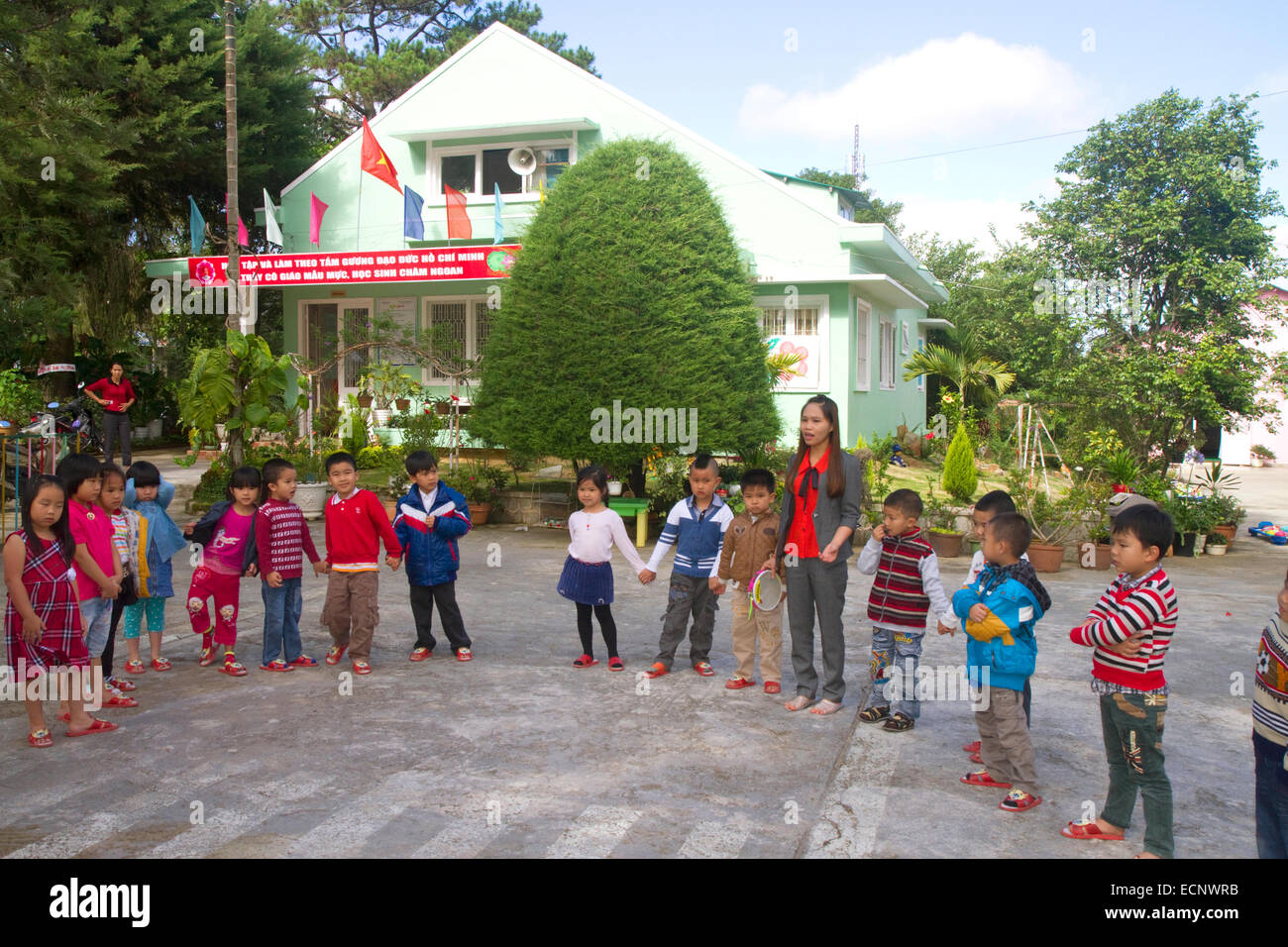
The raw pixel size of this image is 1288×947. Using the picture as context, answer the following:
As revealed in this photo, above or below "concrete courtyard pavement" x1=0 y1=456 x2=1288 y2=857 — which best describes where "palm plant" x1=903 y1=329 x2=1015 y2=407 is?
above

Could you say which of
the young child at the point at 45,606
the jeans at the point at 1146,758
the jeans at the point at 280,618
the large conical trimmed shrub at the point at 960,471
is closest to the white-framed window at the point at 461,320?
the large conical trimmed shrub at the point at 960,471

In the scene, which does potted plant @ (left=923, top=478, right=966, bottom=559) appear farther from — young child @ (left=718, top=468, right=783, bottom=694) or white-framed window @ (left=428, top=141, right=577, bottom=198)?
white-framed window @ (left=428, top=141, right=577, bottom=198)

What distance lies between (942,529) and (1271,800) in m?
8.93

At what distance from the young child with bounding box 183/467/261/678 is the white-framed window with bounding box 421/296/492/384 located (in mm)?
10799

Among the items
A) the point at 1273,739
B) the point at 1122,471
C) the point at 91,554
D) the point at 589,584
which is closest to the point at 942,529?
the point at 1122,471

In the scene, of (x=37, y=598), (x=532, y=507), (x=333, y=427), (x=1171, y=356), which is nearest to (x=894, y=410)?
(x=1171, y=356)

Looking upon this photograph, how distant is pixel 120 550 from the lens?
616 cm

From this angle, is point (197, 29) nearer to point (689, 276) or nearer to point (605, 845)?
point (689, 276)

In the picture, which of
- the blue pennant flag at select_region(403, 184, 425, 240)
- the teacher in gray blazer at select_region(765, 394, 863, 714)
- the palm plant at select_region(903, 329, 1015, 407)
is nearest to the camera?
the teacher in gray blazer at select_region(765, 394, 863, 714)

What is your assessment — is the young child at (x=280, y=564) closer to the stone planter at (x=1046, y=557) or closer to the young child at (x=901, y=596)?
the young child at (x=901, y=596)

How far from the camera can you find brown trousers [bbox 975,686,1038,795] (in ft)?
14.4

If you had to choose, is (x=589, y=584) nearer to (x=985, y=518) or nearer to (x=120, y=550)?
(x=985, y=518)

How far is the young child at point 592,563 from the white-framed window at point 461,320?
11154 millimetres

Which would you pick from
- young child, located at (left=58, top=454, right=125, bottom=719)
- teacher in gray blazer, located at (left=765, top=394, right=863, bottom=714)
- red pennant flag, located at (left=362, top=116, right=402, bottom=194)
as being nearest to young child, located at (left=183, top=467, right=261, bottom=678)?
young child, located at (left=58, top=454, right=125, bottom=719)
